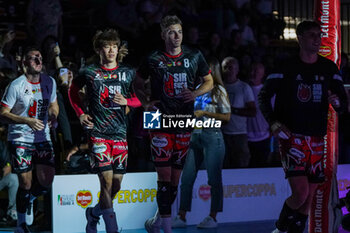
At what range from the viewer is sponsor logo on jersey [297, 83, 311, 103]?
7070mm

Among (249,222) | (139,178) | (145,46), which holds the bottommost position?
(249,222)

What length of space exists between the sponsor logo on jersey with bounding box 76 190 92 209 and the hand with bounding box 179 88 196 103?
2.50m

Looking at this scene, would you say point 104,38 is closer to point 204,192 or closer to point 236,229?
point 204,192

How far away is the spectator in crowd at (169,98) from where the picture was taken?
25.4 feet

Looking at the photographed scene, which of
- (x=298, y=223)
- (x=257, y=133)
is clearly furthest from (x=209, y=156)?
(x=298, y=223)

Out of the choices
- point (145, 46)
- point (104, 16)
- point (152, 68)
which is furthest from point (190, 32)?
point (152, 68)

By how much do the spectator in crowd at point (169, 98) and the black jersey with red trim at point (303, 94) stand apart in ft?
3.44

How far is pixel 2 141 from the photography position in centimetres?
974

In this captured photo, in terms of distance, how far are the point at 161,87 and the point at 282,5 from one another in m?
8.36

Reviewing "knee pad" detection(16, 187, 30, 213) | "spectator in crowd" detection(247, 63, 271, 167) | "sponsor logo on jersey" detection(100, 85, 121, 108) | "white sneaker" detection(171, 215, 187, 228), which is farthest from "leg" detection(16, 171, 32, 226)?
"spectator in crowd" detection(247, 63, 271, 167)

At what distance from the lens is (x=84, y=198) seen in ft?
30.9

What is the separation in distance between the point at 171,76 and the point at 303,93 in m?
1.58

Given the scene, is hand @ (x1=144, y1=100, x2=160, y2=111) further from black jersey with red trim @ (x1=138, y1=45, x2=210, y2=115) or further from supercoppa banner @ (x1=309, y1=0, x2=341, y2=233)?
supercoppa banner @ (x1=309, y1=0, x2=341, y2=233)

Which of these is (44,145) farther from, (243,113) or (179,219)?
(243,113)
